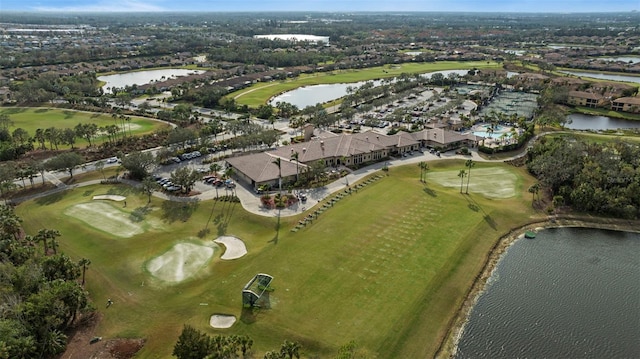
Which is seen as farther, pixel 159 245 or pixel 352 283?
pixel 159 245

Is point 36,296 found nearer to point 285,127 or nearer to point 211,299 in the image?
point 211,299

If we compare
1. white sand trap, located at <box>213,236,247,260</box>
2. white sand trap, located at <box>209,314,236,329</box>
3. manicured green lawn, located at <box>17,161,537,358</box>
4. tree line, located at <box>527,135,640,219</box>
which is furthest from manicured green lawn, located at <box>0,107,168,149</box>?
tree line, located at <box>527,135,640,219</box>

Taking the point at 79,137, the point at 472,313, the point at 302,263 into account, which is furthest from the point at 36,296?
the point at 79,137

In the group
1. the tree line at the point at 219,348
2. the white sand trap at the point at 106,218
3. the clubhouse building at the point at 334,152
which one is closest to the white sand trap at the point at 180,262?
the white sand trap at the point at 106,218

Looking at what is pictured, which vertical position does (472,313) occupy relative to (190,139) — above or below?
below

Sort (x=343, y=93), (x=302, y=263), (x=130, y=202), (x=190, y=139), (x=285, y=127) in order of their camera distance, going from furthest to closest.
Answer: (x=343, y=93) → (x=285, y=127) → (x=190, y=139) → (x=130, y=202) → (x=302, y=263)

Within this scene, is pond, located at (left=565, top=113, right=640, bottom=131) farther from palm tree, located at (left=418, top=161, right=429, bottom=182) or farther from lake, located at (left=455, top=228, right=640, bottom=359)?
lake, located at (left=455, top=228, right=640, bottom=359)
